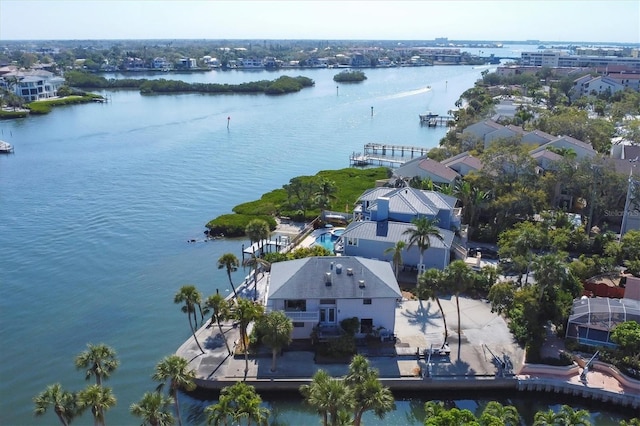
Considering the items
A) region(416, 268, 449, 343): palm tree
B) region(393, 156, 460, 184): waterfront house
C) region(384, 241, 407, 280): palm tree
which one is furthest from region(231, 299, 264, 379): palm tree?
region(393, 156, 460, 184): waterfront house

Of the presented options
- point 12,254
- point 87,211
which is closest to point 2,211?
point 87,211

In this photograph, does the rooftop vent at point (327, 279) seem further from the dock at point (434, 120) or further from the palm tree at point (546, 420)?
the dock at point (434, 120)

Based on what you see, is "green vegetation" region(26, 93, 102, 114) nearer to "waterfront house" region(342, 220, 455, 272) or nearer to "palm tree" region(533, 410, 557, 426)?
"waterfront house" region(342, 220, 455, 272)

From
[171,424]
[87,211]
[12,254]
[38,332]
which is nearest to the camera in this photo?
[171,424]

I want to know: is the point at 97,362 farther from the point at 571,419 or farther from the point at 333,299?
the point at 571,419

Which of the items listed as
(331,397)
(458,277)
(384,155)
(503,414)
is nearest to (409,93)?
(384,155)

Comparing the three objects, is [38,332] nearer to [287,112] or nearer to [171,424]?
[171,424]

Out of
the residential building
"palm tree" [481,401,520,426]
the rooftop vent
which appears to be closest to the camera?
"palm tree" [481,401,520,426]
